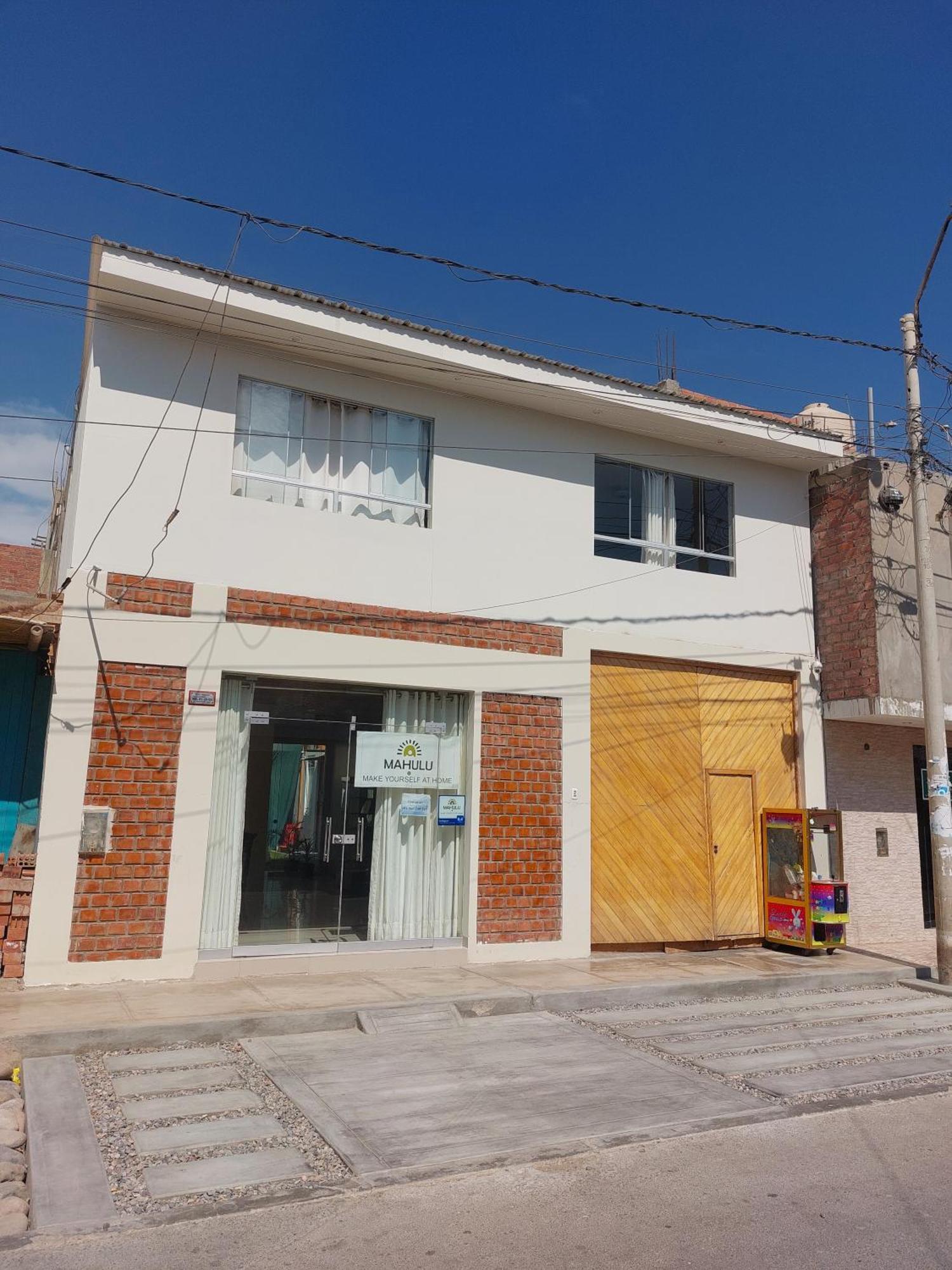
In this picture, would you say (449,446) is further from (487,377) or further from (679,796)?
(679,796)

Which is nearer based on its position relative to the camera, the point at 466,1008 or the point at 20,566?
the point at 466,1008

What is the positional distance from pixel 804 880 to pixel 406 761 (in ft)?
17.5

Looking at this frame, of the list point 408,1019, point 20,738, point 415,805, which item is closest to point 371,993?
point 408,1019

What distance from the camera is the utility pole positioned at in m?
10.6

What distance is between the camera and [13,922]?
8625 millimetres

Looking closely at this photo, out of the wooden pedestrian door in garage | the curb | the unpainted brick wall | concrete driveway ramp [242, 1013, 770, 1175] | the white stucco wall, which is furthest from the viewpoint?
the unpainted brick wall

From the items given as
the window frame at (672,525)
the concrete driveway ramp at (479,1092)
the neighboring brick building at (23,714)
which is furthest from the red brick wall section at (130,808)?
the window frame at (672,525)

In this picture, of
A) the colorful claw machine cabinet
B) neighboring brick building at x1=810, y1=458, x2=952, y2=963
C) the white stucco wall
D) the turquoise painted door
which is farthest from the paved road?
neighboring brick building at x1=810, y1=458, x2=952, y2=963

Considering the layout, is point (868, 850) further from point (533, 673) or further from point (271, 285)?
point (271, 285)

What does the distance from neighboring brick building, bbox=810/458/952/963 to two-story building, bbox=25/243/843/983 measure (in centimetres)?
50

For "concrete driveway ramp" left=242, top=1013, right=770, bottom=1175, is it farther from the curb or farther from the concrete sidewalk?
the concrete sidewalk

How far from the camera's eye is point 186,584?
379 inches

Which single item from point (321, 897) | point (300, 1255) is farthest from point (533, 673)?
point (300, 1255)

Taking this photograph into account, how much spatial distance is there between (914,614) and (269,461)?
8.72 metres
